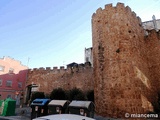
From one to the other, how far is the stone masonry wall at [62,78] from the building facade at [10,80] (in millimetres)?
2560

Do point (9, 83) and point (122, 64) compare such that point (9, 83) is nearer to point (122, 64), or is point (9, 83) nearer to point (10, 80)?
point (10, 80)

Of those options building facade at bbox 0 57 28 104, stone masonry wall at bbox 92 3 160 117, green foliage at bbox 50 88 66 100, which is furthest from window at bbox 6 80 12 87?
stone masonry wall at bbox 92 3 160 117

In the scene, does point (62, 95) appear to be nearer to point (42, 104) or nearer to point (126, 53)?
point (42, 104)

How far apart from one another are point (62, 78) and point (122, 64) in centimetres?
1159

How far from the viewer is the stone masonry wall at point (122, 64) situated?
860 centimetres

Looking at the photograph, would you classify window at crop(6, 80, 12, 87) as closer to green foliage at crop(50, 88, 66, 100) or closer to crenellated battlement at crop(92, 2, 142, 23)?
green foliage at crop(50, 88, 66, 100)

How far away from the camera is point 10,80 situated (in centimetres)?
2348

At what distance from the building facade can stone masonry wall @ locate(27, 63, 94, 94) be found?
2.56m

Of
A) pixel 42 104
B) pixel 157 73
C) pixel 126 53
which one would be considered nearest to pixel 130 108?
pixel 126 53

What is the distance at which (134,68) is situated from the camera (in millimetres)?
9117

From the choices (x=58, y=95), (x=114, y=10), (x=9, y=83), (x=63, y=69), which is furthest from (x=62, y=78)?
(x=114, y=10)

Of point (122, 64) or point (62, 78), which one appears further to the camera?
point (62, 78)

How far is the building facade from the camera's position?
22.5 meters

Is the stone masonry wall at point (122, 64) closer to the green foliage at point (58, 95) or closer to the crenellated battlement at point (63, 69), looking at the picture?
the crenellated battlement at point (63, 69)
